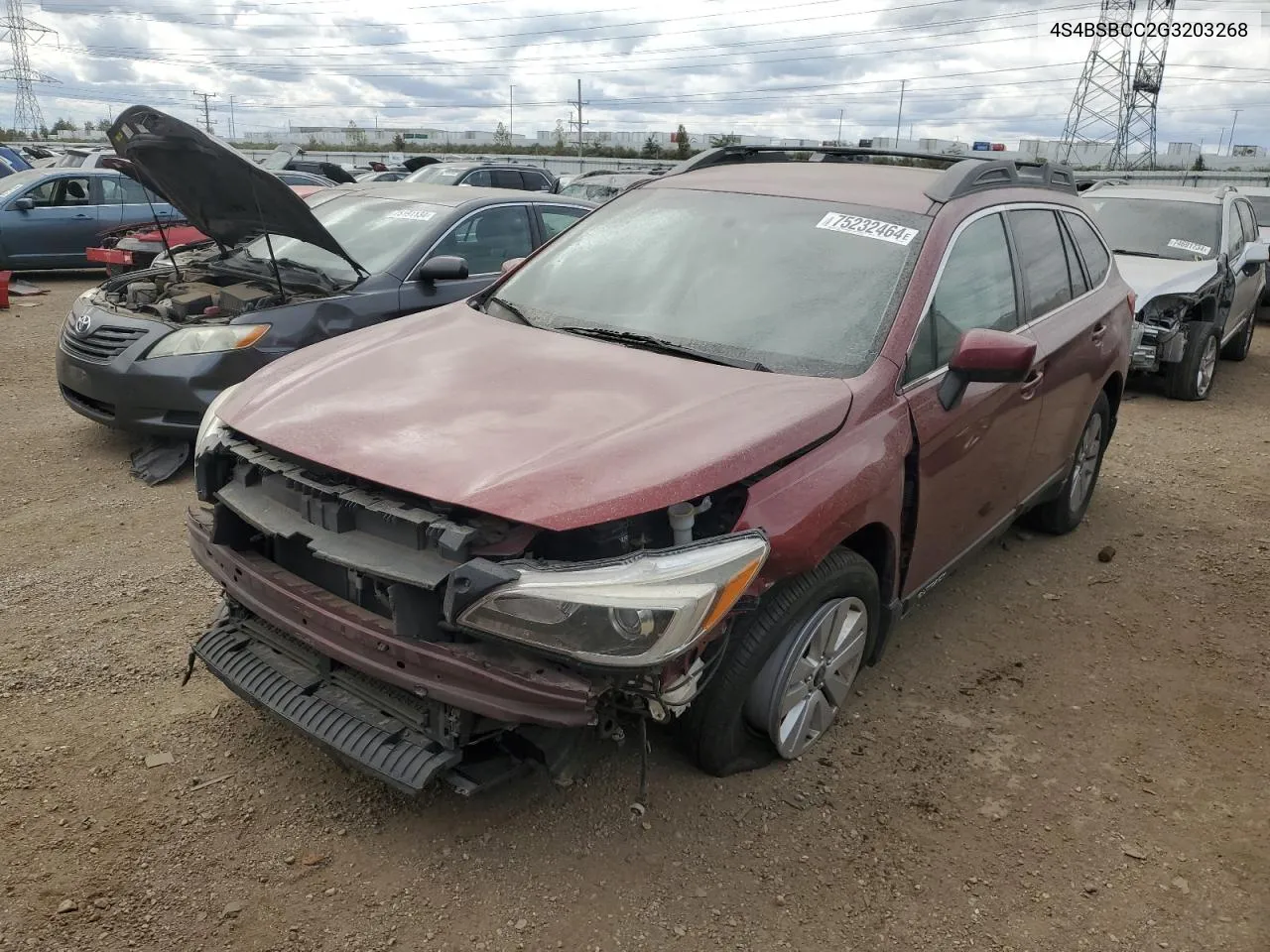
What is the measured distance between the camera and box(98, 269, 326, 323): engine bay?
569 cm

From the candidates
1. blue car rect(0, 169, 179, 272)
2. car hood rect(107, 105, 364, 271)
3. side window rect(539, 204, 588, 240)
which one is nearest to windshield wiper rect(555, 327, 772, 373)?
car hood rect(107, 105, 364, 271)

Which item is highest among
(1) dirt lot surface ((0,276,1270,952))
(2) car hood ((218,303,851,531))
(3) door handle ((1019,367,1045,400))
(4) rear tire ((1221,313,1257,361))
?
(2) car hood ((218,303,851,531))

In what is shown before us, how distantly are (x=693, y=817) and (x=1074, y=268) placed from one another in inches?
125

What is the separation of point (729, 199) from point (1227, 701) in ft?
8.97

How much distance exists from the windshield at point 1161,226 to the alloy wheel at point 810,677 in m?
7.49

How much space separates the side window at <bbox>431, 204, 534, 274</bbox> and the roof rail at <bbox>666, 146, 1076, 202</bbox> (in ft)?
8.10

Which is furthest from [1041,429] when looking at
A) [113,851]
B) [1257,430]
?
[1257,430]

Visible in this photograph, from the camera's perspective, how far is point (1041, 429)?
4066 millimetres

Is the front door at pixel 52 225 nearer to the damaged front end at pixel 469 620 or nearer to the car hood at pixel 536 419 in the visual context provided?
the car hood at pixel 536 419

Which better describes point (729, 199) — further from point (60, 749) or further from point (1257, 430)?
point (1257, 430)

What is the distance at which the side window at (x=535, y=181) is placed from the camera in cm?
1502

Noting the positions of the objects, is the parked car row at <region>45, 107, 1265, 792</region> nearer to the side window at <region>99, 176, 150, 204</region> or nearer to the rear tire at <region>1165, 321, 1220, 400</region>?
the rear tire at <region>1165, 321, 1220, 400</region>

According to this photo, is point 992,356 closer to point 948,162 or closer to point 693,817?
point 948,162

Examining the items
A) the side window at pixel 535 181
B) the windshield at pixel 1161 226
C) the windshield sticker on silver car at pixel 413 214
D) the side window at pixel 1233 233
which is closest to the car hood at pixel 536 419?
the windshield sticker on silver car at pixel 413 214
